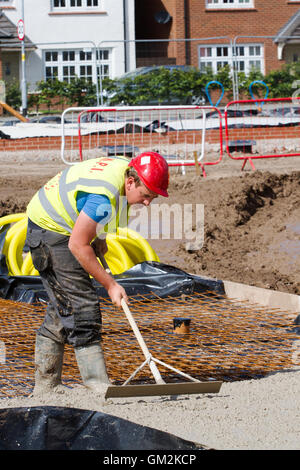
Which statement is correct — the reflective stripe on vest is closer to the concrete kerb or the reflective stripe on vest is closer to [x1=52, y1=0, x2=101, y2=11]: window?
the concrete kerb

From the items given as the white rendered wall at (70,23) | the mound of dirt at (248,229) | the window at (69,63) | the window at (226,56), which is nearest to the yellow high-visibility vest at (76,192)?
the mound of dirt at (248,229)

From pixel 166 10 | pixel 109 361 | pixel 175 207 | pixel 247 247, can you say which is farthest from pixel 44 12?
pixel 109 361

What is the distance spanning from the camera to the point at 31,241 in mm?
3852

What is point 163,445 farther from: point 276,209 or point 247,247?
point 276,209

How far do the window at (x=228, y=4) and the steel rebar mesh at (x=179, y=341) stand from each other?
23078 millimetres

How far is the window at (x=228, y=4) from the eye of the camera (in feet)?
88.8

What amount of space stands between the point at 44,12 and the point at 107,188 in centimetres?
2353

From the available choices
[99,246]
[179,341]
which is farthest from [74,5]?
[99,246]

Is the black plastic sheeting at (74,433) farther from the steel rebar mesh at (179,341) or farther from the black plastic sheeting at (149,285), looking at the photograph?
the black plastic sheeting at (149,285)

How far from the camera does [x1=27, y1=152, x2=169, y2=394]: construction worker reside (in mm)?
3492

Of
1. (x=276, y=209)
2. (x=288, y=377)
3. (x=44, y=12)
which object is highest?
(x=44, y=12)

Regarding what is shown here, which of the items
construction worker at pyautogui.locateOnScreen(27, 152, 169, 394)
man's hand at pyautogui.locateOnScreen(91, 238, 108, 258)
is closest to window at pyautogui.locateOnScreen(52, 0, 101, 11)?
man's hand at pyautogui.locateOnScreen(91, 238, 108, 258)

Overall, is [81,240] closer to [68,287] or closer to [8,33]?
[68,287]

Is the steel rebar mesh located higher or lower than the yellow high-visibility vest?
lower
